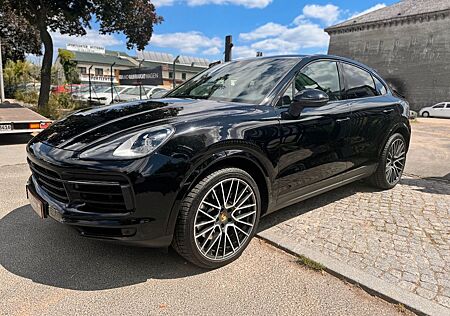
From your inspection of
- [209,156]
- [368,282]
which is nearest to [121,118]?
[209,156]

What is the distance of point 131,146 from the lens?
7.56 feet

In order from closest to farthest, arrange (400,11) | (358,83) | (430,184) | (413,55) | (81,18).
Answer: (358,83) → (430,184) → (81,18) → (413,55) → (400,11)

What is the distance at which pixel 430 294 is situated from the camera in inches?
93.2

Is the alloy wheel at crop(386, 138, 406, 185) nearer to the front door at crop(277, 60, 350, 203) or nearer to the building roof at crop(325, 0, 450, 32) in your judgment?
the front door at crop(277, 60, 350, 203)

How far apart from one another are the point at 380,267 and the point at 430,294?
15.4 inches

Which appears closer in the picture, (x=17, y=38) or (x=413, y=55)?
(x=17, y=38)

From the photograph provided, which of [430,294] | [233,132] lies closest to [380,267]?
[430,294]

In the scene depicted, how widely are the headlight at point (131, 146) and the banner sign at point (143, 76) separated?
1176cm

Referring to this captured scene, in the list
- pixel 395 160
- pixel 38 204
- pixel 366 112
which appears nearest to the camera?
pixel 38 204

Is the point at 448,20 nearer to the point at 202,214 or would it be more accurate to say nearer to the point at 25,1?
the point at 25,1

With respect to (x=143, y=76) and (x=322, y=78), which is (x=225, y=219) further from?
(x=143, y=76)

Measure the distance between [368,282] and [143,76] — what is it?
13.5 meters

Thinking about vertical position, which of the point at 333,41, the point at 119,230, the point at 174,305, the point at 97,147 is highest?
the point at 333,41

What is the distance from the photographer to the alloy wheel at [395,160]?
4.51 m
